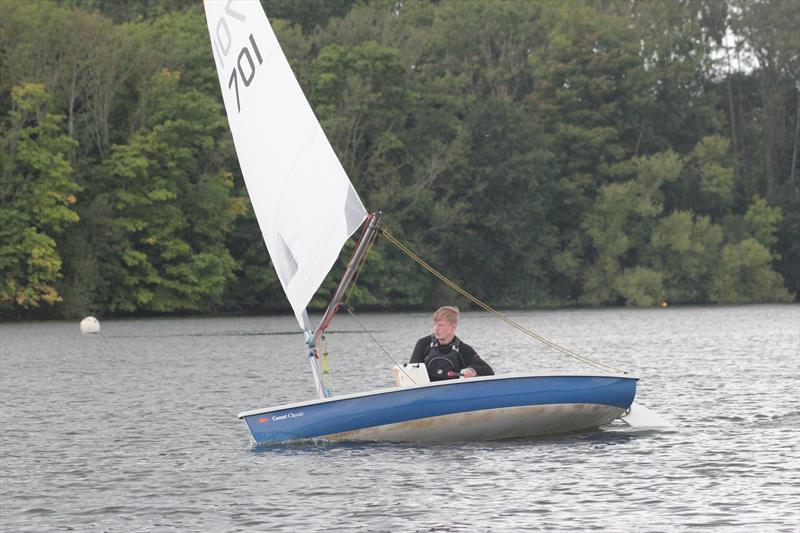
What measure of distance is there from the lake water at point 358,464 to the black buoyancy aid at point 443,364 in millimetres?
946

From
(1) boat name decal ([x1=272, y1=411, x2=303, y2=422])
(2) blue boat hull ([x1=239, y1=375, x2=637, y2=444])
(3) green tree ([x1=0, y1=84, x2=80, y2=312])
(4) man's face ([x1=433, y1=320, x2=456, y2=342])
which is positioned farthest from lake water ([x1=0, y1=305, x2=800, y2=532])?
(3) green tree ([x1=0, y1=84, x2=80, y2=312])

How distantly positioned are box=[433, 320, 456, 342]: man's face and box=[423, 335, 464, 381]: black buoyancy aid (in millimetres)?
156

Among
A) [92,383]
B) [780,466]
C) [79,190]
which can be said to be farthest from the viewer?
[79,190]

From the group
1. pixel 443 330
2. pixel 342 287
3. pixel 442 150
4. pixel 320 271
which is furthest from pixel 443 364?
pixel 442 150

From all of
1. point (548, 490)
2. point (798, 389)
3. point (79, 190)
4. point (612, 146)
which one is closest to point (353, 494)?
point (548, 490)

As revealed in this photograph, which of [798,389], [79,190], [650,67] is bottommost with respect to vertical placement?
[798,389]

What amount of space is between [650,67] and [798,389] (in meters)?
68.6

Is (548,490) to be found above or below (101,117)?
below

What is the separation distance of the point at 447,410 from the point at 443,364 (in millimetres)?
653

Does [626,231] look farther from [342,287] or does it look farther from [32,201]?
[342,287]

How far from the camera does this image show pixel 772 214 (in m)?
90.8

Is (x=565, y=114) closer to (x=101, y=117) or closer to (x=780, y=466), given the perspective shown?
(x=101, y=117)

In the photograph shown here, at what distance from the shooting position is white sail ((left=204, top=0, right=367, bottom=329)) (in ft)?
63.4

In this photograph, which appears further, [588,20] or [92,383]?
[588,20]
